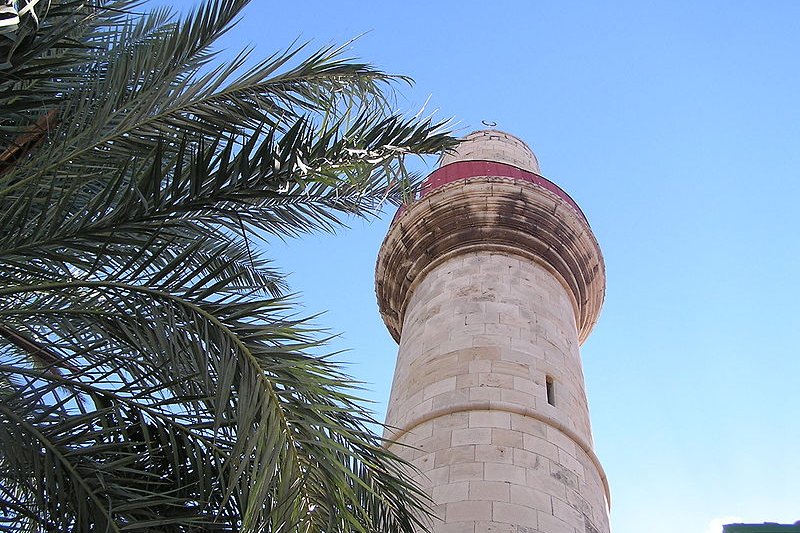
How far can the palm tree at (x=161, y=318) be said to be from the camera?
3.19m

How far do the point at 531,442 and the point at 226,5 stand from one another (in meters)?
3.59

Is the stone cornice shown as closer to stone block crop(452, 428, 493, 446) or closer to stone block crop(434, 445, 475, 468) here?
stone block crop(452, 428, 493, 446)

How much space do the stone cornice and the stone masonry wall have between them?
182mm

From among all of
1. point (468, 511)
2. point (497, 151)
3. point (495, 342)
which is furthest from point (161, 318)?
point (497, 151)

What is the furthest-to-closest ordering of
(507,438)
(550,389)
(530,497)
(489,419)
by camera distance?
(550,389)
(489,419)
(507,438)
(530,497)

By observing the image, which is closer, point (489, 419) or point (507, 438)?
point (507, 438)

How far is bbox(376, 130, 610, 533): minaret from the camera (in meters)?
5.88

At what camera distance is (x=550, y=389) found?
6.90 m

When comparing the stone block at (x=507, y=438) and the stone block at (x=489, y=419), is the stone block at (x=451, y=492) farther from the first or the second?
the stone block at (x=489, y=419)

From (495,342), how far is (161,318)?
414 cm

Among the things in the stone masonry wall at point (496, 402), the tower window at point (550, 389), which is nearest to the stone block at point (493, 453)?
the stone masonry wall at point (496, 402)

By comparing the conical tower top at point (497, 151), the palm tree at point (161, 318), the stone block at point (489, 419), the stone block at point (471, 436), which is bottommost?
the palm tree at point (161, 318)

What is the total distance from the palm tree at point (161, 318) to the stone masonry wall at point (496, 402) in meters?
2.24

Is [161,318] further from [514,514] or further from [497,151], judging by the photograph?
[497,151]
